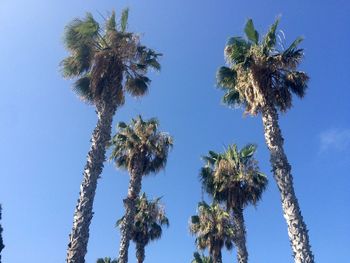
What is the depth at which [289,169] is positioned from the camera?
15.9 metres

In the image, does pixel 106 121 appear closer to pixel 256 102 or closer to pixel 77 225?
pixel 77 225

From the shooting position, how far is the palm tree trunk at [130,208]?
72.2 ft

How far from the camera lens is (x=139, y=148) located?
25578 mm

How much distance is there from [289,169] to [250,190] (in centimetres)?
935

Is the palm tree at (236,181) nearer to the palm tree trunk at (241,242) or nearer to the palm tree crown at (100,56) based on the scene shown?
the palm tree trunk at (241,242)

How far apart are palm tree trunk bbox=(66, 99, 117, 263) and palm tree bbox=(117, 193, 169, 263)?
40.8 ft

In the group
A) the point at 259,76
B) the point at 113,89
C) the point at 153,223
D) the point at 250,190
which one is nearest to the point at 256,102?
the point at 259,76

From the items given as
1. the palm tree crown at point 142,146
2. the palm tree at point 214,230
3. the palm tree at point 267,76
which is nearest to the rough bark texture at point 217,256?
the palm tree at point 214,230

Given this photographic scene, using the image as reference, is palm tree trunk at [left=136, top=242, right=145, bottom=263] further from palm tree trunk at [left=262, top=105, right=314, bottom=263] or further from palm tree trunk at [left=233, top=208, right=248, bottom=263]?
palm tree trunk at [left=262, top=105, right=314, bottom=263]

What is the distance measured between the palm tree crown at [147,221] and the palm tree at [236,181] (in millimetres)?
5447

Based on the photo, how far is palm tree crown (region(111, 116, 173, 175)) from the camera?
2562cm

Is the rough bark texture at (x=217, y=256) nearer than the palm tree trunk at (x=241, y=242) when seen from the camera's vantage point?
No

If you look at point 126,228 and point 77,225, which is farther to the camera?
point 126,228

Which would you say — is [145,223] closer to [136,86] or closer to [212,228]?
[212,228]
